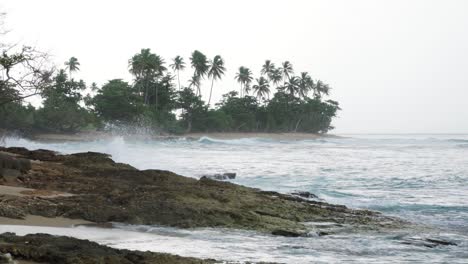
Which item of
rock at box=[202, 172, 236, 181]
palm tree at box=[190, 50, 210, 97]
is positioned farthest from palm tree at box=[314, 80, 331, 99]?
rock at box=[202, 172, 236, 181]

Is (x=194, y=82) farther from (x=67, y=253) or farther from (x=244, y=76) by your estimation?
(x=67, y=253)

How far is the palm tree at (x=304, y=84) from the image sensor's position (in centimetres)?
9556

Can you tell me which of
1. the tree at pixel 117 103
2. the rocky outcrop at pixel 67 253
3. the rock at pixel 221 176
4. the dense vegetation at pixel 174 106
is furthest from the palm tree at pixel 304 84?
the rocky outcrop at pixel 67 253

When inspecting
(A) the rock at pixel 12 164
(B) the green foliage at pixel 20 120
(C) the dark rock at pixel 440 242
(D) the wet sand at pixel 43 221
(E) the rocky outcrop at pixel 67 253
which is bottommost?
(C) the dark rock at pixel 440 242

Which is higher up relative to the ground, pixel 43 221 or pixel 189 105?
pixel 189 105

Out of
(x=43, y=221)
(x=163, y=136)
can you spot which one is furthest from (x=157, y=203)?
(x=163, y=136)

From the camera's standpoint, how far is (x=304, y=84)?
96.2 meters

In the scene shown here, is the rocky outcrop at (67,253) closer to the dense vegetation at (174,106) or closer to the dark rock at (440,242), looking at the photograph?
the dark rock at (440,242)

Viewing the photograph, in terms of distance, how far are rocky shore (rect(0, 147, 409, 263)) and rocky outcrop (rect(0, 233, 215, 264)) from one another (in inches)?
86.6

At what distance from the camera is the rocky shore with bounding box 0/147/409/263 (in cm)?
862

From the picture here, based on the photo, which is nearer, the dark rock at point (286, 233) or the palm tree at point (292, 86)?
the dark rock at point (286, 233)

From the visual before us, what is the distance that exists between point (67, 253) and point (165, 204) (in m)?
4.56

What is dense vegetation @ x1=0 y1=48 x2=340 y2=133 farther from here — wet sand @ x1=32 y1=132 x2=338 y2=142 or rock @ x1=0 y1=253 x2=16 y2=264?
rock @ x1=0 y1=253 x2=16 y2=264

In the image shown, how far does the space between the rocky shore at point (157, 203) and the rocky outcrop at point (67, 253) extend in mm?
2200
